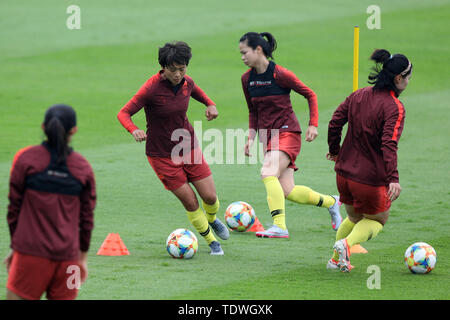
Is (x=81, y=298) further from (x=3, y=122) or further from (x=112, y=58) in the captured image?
(x=112, y=58)

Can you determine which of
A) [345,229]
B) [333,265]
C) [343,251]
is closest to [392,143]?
[343,251]

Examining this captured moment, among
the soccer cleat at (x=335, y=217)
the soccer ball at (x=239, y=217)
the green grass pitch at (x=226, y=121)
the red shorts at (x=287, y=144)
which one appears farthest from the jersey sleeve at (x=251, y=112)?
the soccer cleat at (x=335, y=217)

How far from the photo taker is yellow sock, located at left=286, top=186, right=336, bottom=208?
10203mm

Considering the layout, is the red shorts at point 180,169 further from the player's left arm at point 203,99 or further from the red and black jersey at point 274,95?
the red and black jersey at point 274,95

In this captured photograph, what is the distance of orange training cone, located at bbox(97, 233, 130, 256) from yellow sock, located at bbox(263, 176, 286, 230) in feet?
6.31

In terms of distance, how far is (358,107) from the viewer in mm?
7723

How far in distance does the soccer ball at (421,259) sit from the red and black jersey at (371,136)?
853 millimetres

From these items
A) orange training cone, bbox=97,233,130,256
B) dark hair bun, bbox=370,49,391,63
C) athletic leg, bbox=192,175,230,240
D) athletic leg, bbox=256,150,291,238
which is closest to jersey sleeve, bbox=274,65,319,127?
athletic leg, bbox=256,150,291,238

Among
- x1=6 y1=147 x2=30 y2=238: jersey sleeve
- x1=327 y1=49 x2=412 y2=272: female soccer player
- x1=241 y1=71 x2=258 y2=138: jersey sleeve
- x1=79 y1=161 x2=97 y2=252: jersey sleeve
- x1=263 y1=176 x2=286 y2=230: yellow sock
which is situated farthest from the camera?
x1=241 y1=71 x2=258 y2=138: jersey sleeve

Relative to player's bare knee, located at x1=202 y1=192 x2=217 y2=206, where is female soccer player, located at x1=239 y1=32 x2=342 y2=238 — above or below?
above

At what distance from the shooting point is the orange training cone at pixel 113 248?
8.73 m

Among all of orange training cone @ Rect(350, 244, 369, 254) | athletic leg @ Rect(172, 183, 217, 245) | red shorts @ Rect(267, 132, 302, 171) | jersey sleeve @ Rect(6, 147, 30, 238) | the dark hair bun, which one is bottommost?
orange training cone @ Rect(350, 244, 369, 254)

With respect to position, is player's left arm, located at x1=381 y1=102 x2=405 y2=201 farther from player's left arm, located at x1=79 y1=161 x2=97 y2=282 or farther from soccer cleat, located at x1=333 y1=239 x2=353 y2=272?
player's left arm, located at x1=79 y1=161 x2=97 y2=282

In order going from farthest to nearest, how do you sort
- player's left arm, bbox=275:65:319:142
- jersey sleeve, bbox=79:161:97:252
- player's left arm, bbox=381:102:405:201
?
player's left arm, bbox=275:65:319:142
player's left arm, bbox=381:102:405:201
jersey sleeve, bbox=79:161:97:252
